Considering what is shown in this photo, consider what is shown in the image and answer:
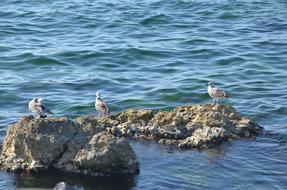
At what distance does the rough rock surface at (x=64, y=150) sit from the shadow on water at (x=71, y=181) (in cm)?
15

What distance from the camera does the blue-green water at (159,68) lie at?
15.9m

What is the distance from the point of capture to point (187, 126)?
1781cm

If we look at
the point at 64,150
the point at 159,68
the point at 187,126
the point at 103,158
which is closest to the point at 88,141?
the point at 64,150

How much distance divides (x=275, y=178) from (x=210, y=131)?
2.34 m

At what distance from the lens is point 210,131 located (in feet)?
57.1

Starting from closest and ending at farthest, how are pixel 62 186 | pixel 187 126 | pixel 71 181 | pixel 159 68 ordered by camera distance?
pixel 62 186 < pixel 71 181 < pixel 187 126 < pixel 159 68

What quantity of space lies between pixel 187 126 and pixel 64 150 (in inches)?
133

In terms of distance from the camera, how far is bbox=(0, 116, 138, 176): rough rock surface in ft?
50.5

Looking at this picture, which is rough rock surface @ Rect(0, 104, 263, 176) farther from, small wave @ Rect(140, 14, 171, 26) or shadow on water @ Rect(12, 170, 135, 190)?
small wave @ Rect(140, 14, 171, 26)

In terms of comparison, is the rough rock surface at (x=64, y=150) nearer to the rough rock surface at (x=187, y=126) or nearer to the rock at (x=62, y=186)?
the rock at (x=62, y=186)

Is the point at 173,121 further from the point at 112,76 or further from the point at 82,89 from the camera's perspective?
the point at 112,76

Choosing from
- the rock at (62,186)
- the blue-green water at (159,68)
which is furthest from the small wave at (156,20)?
the rock at (62,186)

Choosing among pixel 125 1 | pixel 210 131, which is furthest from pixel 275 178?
pixel 125 1

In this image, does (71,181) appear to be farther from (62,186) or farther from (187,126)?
(187,126)
